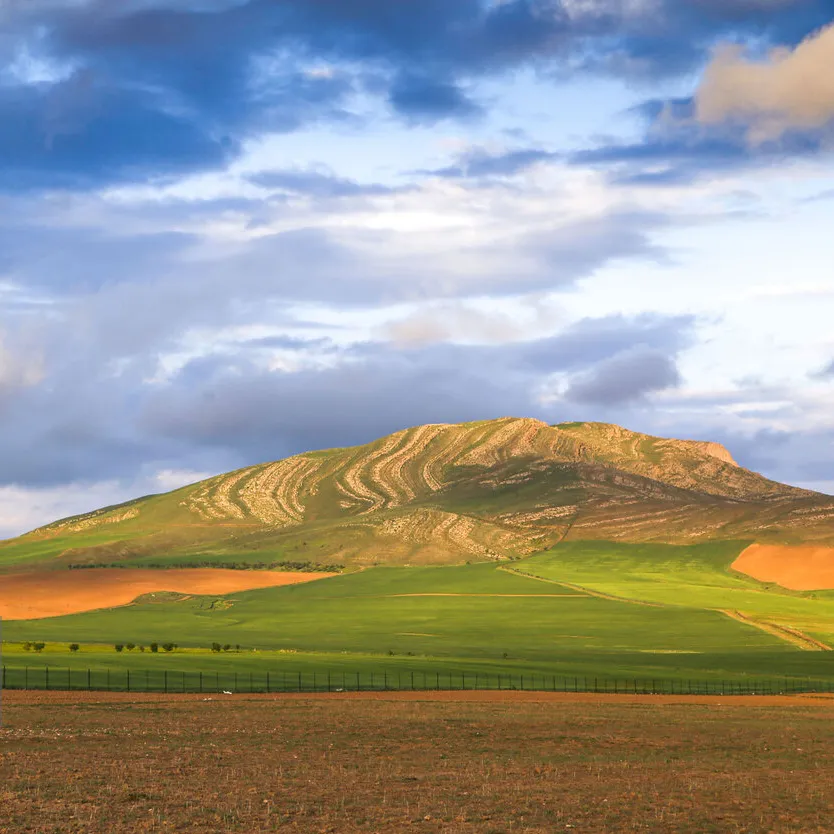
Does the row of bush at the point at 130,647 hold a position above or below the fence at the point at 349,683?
above

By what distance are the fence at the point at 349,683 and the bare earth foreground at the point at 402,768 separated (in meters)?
13.2

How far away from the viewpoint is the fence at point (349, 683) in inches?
3580

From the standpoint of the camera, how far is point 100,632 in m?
171

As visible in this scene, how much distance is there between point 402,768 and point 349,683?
5595 centimetres

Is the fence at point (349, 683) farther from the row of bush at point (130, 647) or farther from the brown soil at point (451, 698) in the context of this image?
the row of bush at point (130, 647)

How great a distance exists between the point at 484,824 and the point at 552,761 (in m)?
16.7

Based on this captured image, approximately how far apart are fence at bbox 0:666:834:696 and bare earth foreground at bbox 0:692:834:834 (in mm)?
13233

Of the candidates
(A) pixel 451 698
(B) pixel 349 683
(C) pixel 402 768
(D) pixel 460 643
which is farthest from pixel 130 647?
(C) pixel 402 768

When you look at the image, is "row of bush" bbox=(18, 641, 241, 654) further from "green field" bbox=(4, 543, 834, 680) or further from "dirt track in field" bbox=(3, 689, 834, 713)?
"dirt track in field" bbox=(3, 689, 834, 713)

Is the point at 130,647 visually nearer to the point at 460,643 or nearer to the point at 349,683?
the point at 349,683

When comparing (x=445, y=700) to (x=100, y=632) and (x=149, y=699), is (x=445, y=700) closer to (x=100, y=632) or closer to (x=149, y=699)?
(x=149, y=699)

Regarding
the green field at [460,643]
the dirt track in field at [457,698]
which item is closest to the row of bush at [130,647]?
the green field at [460,643]

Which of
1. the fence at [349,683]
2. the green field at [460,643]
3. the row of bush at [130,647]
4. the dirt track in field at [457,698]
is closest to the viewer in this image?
the dirt track in field at [457,698]

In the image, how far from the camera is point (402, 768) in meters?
46.1
